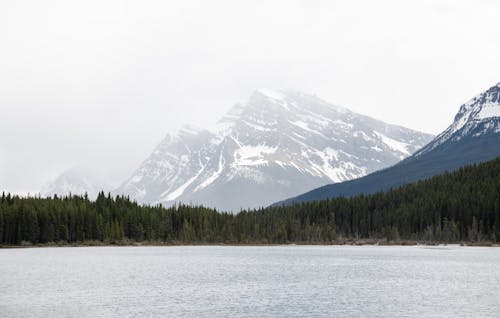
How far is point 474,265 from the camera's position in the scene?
124 m

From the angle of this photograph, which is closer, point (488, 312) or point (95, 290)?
point (488, 312)

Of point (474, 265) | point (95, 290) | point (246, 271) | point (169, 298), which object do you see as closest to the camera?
point (169, 298)

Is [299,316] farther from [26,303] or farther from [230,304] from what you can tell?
[26,303]

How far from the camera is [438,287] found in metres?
85.5

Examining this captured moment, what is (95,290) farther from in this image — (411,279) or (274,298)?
(411,279)

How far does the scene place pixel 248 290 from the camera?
82500 millimetres

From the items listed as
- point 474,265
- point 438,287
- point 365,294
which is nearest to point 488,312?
point 365,294

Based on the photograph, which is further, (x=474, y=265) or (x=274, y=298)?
(x=474, y=265)

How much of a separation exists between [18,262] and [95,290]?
5389cm

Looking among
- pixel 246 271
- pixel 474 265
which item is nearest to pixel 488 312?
pixel 246 271

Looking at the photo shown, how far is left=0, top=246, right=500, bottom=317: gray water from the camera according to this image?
64375 millimetres

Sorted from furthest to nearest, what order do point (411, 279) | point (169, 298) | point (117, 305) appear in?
point (411, 279), point (169, 298), point (117, 305)

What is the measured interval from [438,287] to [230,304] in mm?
30451

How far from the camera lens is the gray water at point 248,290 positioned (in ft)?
211
